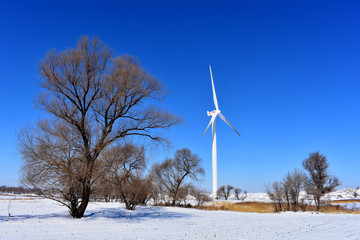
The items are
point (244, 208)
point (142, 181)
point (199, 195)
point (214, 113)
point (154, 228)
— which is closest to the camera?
point (154, 228)

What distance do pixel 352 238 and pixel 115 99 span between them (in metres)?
12.8

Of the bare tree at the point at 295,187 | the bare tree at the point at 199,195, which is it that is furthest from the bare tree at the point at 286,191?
the bare tree at the point at 199,195

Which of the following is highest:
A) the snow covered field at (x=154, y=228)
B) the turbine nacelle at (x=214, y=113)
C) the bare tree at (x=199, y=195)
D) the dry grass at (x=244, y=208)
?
the turbine nacelle at (x=214, y=113)

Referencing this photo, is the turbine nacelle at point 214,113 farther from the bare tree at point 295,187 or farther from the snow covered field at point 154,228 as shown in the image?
the snow covered field at point 154,228

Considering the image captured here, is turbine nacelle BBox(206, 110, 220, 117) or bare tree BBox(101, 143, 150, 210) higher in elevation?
turbine nacelle BBox(206, 110, 220, 117)

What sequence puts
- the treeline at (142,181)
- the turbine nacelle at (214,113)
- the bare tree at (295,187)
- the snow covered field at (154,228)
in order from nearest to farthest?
1. the snow covered field at (154,228)
2. the treeline at (142,181)
3. the bare tree at (295,187)
4. the turbine nacelle at (214,113)

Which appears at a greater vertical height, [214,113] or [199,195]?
[214,113]

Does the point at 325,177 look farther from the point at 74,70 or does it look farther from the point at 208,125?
the point at 74,70

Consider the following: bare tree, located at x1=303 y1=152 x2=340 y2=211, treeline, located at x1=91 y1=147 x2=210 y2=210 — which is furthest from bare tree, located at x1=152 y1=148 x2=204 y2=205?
bare tree, located at x1=303 y1=152 x2=340 y2=211

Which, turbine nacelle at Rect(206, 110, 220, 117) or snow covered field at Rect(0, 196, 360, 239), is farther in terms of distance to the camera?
turbine nacelle at Rect(206, 110, 220, 117)

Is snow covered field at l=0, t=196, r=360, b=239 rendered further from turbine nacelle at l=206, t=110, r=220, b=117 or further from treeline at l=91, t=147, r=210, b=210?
turbine nacelle at l=206, t=110, r=220, b=117

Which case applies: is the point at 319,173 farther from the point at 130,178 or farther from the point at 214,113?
the point at 130,178

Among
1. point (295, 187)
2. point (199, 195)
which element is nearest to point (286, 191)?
point (295, 187)

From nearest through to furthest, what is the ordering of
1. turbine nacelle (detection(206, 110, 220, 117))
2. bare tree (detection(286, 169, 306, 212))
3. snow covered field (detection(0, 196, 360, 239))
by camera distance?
1. snow covered field (detection(0, 196, 360, 239))
2. bare tree (detection(286, 169, 306, 212))
3. turbine nacelle (detection(206, 110, 220, 117))
